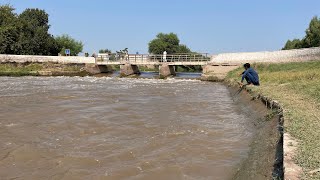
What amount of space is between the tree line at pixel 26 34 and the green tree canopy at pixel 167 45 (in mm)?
19214

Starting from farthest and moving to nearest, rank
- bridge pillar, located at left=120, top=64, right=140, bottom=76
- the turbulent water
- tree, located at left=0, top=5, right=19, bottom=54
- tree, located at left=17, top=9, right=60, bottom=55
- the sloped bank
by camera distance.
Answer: tree, located at left=17, top=9, right=60, bottom=55 → tree, located at left=0, top=5, right=19, bottom=54 → bridge pillar, located at left=120, top=64, right=140, bottom=76 → the turbulent water → the sloped bank

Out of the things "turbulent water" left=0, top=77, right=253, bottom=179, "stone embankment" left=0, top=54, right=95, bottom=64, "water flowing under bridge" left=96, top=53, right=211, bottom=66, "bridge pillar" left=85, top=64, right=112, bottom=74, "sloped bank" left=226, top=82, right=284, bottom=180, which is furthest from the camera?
"bridge pillar" left=85, top=64, right=112, bottom=74

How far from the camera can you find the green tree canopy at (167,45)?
3031 inches

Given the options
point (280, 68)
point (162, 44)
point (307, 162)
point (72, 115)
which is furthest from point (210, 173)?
point (162, 44)

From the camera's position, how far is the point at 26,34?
57.2 metres

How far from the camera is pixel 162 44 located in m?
76.9

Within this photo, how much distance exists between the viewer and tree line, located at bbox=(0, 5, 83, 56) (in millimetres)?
Result: 46306

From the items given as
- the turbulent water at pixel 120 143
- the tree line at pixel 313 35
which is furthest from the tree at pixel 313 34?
the turbulent water at pixel 120 143

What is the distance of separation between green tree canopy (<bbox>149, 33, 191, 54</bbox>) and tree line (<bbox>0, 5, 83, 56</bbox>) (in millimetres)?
19214

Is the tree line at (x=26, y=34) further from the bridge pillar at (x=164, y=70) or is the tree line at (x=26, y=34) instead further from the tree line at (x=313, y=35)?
the tree line at (x=313, y=35)

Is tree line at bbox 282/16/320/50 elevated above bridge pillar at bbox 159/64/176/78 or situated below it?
above

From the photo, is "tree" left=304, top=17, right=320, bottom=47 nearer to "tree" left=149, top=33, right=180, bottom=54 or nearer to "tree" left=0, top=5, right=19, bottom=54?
"tree" left=149, top=33, right=180, bottom=54

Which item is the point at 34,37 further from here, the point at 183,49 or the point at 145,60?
the point at 183,49

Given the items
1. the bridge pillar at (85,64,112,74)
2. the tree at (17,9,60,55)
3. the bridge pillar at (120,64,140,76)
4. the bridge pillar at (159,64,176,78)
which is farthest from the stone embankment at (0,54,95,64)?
the tree at (17,9,60,55)
